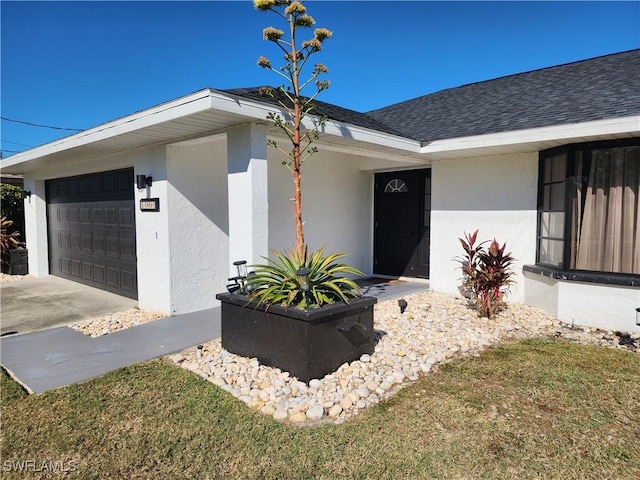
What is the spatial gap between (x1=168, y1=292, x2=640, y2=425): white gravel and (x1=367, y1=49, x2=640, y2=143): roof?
9.65ft

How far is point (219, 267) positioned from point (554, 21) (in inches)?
355

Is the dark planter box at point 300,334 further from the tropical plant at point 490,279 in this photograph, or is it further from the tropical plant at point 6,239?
A: the tropical plant at point 6,239

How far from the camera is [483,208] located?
23.5 ft

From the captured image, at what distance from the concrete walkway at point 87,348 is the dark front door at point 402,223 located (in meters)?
4.64

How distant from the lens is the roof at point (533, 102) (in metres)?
5.64

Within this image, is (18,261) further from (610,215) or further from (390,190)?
(610,215)

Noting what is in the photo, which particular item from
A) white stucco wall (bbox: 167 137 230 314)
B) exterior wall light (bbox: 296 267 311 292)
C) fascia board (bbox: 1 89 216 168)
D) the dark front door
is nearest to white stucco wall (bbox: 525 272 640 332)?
the dark front door

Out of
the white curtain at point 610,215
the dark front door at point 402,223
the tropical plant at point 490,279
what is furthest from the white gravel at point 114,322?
the white curtain at point 610,215

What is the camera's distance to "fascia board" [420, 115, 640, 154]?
16.0 feet

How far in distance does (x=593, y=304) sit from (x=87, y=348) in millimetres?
6779

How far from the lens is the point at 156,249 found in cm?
612

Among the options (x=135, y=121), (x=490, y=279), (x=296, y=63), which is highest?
(x=296, y=63)

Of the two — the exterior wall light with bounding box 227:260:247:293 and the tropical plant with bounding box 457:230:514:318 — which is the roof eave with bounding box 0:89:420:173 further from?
the tropical plant with bounding box 457:230:514:318

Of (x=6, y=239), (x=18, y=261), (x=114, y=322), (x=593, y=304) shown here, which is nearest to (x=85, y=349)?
(x=114, y=322)
